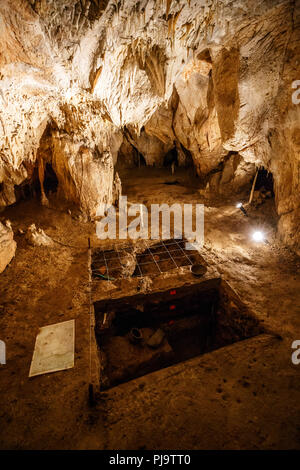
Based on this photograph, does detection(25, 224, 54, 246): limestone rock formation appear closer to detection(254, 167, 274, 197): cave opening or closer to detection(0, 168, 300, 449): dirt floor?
detection(0, 168, 300, 449): dirt floor

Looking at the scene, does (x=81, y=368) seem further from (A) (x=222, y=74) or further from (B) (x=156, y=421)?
(A) (x=222, y=74)

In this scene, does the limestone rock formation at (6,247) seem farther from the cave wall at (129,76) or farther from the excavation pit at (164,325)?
the excavation pit at (164,325)

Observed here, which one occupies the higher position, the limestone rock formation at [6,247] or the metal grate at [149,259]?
the limestone rock formation at [6,247]

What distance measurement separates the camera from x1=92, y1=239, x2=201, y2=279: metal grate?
4992mm

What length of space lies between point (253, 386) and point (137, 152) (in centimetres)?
1391

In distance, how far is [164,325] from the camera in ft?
17.9

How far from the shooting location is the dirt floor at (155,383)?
7.63 feet

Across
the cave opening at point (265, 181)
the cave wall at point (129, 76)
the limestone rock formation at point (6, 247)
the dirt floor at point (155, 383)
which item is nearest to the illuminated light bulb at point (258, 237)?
the cave wall at point (129, 76)

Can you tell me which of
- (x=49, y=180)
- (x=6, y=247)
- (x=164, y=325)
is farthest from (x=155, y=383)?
(x=49, y=180)

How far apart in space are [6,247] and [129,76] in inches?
182

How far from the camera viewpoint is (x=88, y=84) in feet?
15.4

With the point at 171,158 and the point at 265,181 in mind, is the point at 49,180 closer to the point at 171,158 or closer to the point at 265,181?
the point at 265,181

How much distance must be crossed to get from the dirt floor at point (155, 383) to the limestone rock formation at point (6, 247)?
0.48 feet
